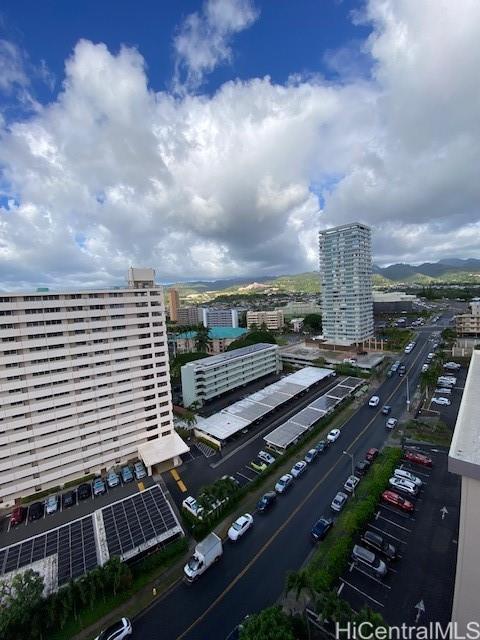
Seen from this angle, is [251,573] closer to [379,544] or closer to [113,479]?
[379,544]

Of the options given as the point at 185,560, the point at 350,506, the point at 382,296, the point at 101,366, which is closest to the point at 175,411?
the point at 101,366

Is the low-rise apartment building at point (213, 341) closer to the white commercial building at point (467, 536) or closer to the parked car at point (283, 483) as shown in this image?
the parked car at point (283, 483)

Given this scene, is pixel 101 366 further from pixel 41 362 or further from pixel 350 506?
pixel 350 506

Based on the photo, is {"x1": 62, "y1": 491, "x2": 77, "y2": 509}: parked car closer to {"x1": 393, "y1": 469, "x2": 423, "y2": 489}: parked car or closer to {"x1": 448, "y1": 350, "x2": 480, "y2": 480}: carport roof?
{"x1": 393, "y1": 469, "x2": 423, "y2": 489}: parked car

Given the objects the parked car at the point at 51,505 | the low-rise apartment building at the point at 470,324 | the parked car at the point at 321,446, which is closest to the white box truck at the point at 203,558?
the parked car at the point at 51,505

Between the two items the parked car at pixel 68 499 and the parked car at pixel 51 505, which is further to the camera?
the parked car at pixel 68 499

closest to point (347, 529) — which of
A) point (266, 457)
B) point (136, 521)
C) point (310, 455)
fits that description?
point (310, 455)
